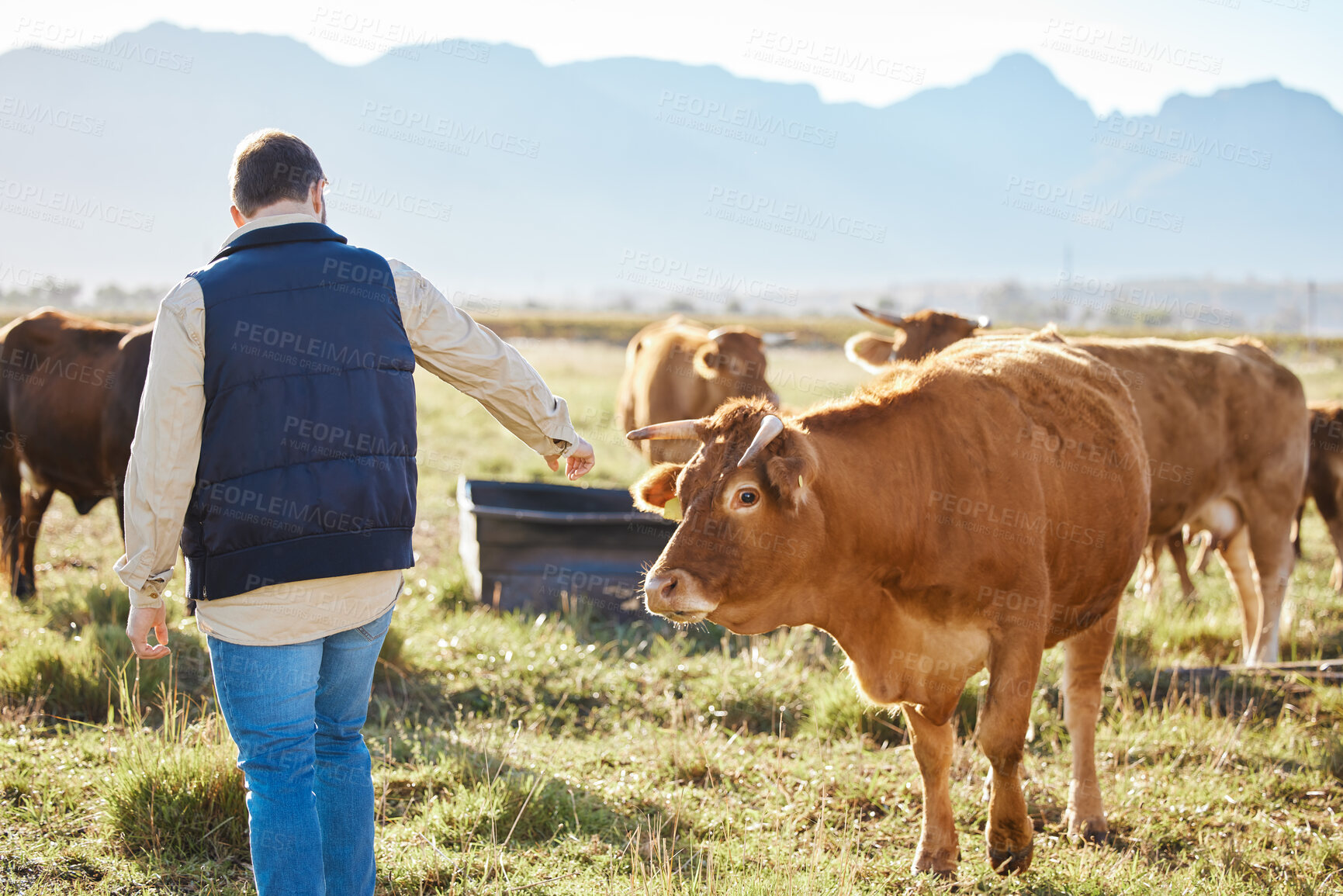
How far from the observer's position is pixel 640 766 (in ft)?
15.2

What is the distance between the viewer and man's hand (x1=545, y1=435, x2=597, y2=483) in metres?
3.14

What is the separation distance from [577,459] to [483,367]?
0.49m

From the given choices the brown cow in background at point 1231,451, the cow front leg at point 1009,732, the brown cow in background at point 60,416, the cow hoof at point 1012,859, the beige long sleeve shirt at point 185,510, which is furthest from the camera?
the brown cow in background at point 60,416

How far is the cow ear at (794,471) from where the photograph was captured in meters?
3.15

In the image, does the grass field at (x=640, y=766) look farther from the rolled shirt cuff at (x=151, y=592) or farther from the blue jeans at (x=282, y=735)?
the rolled shirt cuff at (x=151, y=592)

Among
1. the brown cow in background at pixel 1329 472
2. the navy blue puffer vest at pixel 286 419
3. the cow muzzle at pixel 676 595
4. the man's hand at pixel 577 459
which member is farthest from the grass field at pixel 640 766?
the brown cow in background at pixel 1329 472

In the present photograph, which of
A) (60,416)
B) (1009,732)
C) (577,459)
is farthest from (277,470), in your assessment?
(60,416)

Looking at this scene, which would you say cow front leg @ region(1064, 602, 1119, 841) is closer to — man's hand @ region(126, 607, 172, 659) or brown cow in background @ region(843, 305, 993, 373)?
man's hand @ region(126, 607, 172, 659)

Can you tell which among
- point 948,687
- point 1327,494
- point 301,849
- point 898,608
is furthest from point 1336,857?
point 1327,494

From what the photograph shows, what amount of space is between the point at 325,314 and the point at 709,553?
138cm

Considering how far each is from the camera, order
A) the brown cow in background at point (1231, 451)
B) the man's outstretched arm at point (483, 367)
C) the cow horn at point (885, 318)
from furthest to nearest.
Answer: the cow horn at point (885, 318)
the brown cow in background at point (1231, 451)
the man's outstretched arm at point (483, 367)

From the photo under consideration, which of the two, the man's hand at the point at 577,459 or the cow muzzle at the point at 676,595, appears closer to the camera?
the cow muzzle at the point at 676,595

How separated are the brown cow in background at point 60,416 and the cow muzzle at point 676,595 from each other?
16.9 feet

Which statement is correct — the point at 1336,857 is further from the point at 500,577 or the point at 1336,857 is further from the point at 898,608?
the point at 500,577
